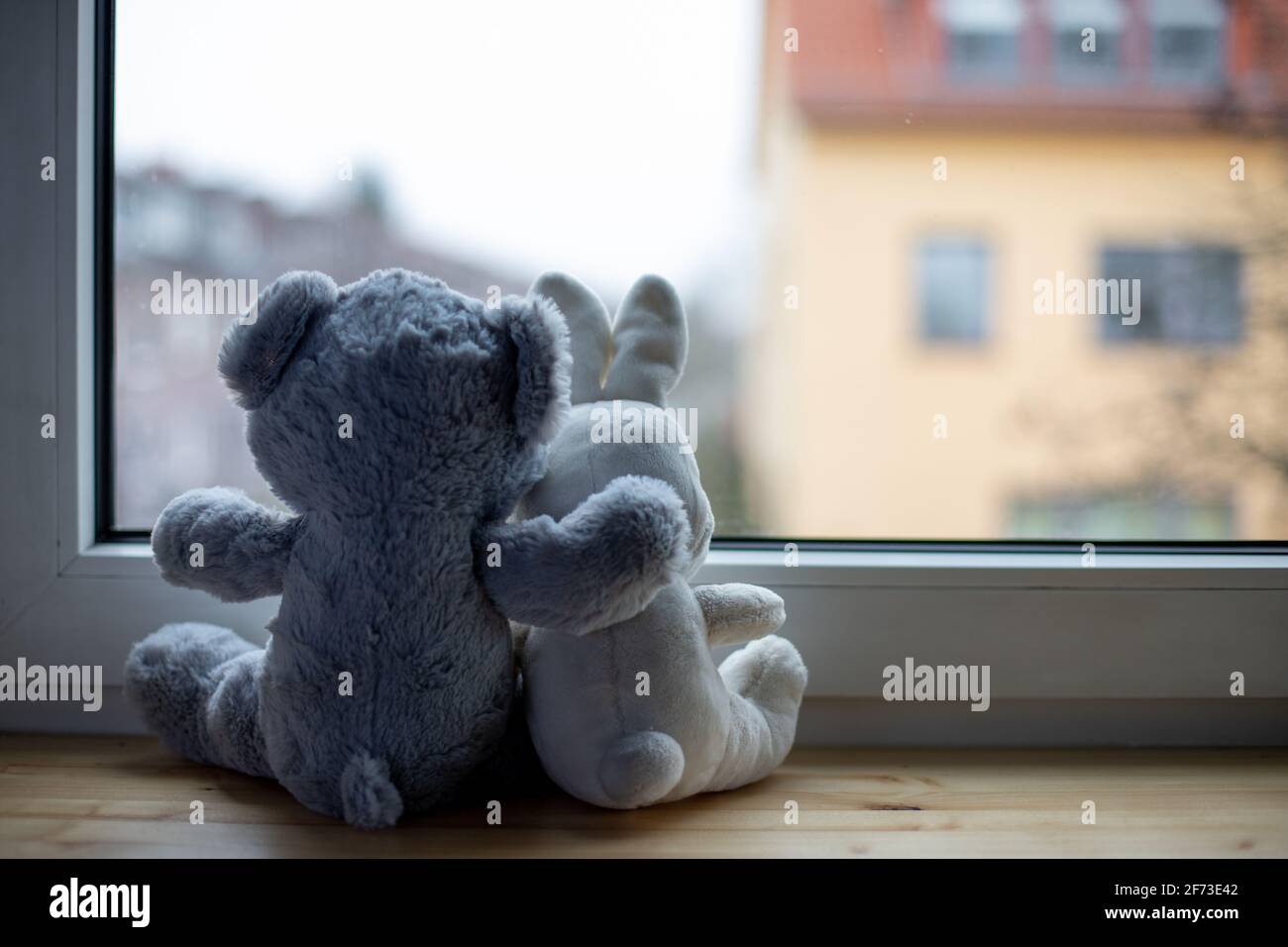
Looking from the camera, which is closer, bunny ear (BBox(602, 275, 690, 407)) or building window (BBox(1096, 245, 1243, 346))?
bunny ear (BBox(602, 275, 690, 407))

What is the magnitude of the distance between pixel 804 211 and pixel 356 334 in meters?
0.46

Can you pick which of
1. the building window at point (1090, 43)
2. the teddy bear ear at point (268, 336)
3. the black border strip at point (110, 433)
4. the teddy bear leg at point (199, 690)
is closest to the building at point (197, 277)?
the black border strip at point (110, 433)

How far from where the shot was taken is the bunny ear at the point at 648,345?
75 centimetres

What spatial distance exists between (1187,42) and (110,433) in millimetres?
1049

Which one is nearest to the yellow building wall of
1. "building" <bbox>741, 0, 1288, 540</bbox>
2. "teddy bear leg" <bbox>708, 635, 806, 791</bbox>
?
"building" <bbox>741, 0, 1288, 540</bbox>

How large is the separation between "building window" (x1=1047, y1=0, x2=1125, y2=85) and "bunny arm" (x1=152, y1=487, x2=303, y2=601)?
787 millimetres

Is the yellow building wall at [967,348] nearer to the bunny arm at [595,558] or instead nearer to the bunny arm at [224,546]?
the bunny arm at [595,558]

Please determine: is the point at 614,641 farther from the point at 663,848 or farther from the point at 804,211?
the point at 804,211

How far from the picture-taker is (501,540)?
2.17 ft

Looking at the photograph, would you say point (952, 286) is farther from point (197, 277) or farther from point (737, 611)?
point (197, 277)

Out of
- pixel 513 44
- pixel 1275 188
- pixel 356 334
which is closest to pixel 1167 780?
pixel 1275 188

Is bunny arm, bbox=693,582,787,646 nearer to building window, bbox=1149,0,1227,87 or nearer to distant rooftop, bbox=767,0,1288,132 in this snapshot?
distant rooftop, bbox=767,0,1288,132

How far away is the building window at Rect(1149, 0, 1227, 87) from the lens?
0.94 m
